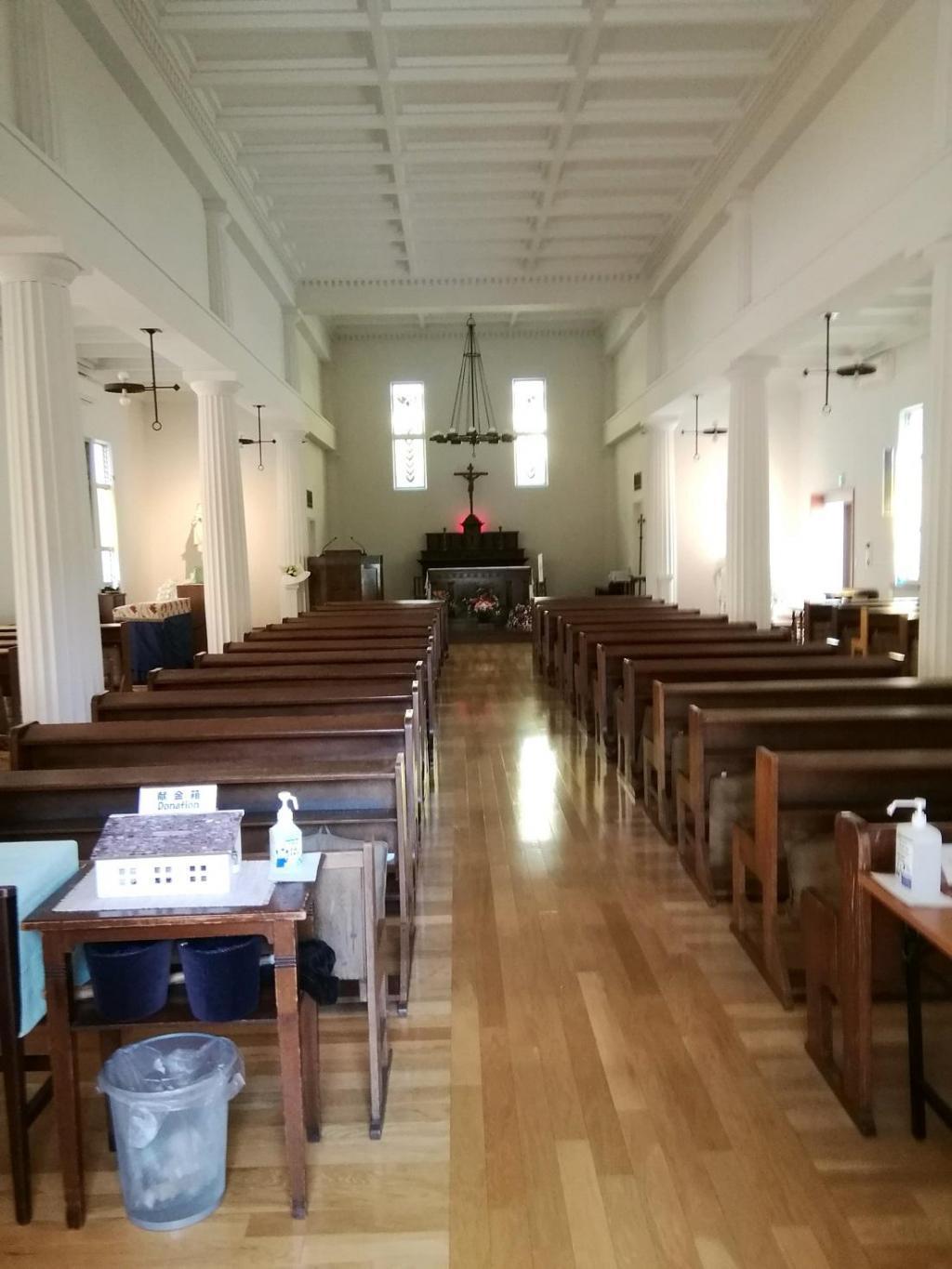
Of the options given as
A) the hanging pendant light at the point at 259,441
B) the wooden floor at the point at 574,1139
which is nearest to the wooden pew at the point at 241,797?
the wooden floor at the point at 574,1139

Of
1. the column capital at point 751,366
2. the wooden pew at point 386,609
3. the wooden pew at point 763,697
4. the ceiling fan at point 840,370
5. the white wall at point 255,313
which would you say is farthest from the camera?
the wooden pew at point 386,609

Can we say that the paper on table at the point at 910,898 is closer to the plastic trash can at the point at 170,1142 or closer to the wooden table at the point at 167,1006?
the wooden table at the point at 167,1006

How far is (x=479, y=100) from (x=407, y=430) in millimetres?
9905

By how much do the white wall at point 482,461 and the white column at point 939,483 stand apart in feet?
40.6

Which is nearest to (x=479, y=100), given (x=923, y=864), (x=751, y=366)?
(x=751, y=366)

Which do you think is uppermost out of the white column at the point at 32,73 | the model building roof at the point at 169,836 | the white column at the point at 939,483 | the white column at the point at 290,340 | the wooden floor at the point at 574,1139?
the white column at the point at 290,340

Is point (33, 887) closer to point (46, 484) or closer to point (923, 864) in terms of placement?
point (923, 864)

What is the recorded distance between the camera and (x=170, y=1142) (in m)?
2.07

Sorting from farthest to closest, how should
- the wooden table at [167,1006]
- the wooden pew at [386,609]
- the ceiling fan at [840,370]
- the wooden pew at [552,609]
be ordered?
the wooden pew at [386,609]
the wooden pew at [552,609]
the ceiling fan at [840,370]
the wooden table at [167,1006]

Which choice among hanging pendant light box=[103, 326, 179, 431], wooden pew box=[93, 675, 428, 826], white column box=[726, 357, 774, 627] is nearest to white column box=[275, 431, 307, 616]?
hanging pendant light box=[103, 326, 179, 431]

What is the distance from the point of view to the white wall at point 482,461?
17.0 meters

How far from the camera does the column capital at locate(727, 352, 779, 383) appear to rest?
338 inches

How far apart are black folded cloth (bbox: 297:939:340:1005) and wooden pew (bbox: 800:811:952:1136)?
4.52 ft

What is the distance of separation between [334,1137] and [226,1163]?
0.28 meters
